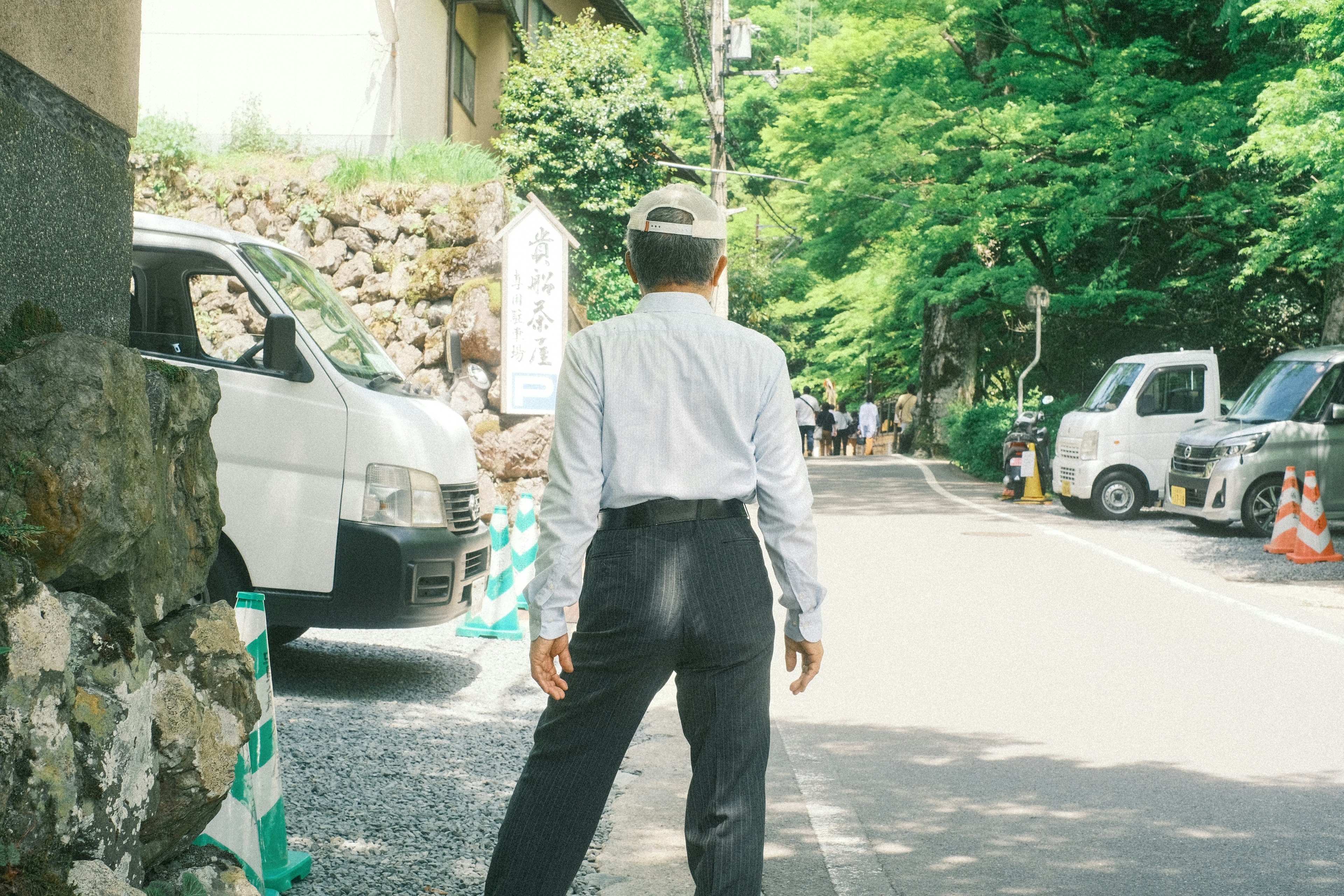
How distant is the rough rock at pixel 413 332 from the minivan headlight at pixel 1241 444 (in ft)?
30.4

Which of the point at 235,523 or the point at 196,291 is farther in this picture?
the point at 196,291

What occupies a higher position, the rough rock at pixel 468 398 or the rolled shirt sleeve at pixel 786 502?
the rough rock at pixel 468 398

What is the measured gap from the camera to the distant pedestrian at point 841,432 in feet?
131

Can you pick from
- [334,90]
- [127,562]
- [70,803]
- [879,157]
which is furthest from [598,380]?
[879,157]

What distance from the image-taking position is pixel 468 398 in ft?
50.3

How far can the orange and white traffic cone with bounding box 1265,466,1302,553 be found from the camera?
12914 millimetres

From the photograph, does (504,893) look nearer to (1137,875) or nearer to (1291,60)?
(1137,875)

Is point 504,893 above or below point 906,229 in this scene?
below

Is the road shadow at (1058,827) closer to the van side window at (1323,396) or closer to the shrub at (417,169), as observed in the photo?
the van side window at (1323,396)

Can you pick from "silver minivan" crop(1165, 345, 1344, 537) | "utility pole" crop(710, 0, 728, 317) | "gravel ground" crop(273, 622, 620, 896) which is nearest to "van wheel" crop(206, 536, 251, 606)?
"gravel ground" crop(273, 622, 620, 896)

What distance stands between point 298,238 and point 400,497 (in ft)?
34.2

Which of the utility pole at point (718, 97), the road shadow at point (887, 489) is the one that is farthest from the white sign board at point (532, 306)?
the utility pole at point (718, 97)

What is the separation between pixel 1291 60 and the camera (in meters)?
19.6

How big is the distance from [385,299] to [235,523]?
989 cm
